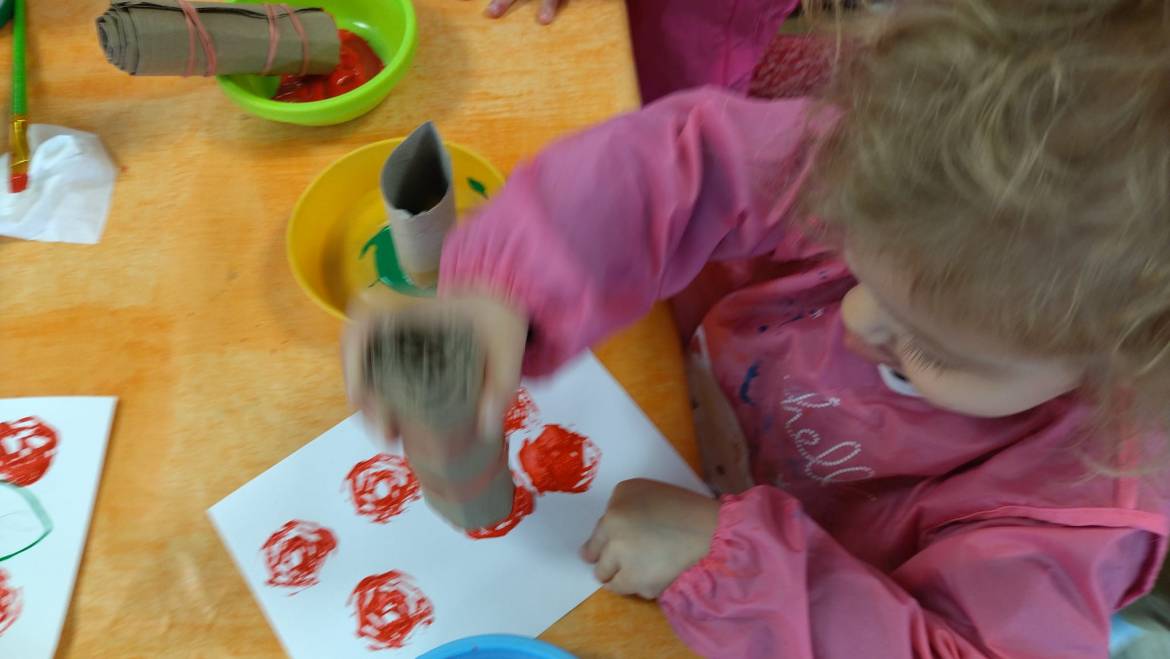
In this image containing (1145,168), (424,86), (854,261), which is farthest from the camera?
(424,86)

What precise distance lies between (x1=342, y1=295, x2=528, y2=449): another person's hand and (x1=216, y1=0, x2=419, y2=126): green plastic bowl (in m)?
0.28

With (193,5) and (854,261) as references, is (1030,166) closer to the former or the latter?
(854,261)

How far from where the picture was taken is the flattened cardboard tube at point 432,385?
0.37 metres

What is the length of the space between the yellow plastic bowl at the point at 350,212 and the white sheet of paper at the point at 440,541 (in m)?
0.12

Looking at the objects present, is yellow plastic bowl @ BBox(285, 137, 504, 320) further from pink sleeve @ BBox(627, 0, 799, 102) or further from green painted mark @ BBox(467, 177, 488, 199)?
pink sleeve @ BBox(627, 0, 799, 102)

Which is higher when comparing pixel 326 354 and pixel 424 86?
pixel 424 86

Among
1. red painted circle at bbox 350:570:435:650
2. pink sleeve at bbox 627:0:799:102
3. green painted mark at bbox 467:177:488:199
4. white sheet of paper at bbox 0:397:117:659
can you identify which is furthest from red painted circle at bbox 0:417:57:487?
pink sleeve at bbox 627:0:799:102

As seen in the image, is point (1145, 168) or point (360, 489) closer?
point (1145, 168)

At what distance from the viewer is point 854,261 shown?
47 cm

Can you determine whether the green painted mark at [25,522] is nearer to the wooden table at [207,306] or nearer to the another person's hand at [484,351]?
the wooden table at [207,306]

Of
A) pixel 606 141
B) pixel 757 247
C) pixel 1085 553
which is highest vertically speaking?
pixel 606 141

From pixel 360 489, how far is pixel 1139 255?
48 centimetres

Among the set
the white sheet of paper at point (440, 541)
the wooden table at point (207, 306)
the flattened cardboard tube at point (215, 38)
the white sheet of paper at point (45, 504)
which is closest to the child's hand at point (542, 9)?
the wooden table at point (207, 306)

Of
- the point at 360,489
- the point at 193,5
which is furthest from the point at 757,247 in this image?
the point at 193,5
